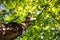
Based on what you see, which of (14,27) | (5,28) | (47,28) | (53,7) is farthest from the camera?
(47,28)

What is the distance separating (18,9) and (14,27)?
5690mm

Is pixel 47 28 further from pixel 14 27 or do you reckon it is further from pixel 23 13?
pixel 14 27

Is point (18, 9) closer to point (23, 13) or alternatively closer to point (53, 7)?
point (23, 13)

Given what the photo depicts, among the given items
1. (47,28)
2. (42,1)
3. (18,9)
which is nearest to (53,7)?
(42,1)

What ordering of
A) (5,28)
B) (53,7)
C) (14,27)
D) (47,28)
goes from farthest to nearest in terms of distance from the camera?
(47,28)
(53,7)
(14,27)
(5,28)

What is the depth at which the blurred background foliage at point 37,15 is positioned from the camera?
10289mm

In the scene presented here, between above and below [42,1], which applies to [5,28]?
above

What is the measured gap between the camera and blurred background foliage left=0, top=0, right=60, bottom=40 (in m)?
10.3

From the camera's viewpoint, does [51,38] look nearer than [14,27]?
No

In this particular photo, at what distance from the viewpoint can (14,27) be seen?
5062 millimetres

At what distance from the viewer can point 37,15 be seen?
35.3 feet

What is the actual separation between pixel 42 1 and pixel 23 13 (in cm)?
157

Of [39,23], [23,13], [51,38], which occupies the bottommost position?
[51,38]

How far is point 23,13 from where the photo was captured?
10445mm
